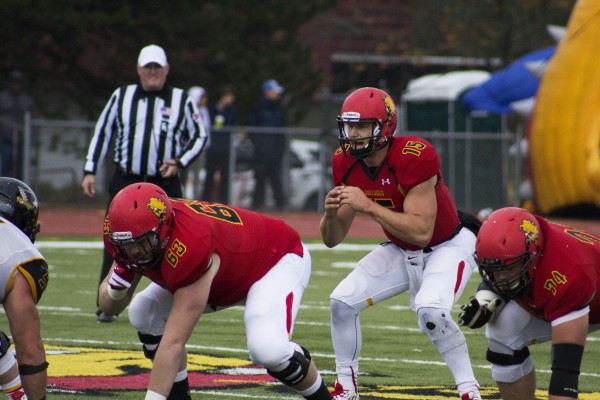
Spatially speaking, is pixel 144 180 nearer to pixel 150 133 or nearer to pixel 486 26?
pixel 150 133

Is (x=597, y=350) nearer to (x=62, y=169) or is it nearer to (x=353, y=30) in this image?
(x=62, y=169)

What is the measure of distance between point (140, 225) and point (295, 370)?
925 mm

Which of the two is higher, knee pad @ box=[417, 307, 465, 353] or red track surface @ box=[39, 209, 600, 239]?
knee pad @ box=[417, 307, 465, 353]

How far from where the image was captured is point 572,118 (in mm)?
16031

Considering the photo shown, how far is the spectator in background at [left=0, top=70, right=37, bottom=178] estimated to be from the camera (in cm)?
1723

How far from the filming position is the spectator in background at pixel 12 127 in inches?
679

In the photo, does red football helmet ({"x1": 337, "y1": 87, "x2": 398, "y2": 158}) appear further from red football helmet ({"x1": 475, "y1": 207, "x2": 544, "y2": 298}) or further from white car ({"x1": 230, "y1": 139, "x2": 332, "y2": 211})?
white car ({"x1": 230, "y1": 139, "x2": 332, "y2": 211})

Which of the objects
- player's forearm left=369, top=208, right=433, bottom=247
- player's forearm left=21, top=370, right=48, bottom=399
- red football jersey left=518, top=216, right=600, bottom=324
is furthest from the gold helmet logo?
player's forearm left=21, top=370, right=48, bottom=399

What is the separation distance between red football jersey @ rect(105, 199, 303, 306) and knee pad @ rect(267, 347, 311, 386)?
0.46 metres

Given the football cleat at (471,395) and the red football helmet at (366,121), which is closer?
the football cleat at (471,395)

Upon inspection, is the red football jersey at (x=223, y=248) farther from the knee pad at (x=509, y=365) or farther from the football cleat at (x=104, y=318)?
the football cleat at (x=104, y=318)

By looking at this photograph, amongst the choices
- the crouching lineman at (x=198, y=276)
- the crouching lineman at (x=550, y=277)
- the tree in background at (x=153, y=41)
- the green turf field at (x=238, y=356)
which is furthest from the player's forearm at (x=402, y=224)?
the tree in background at (x=153, y=41)

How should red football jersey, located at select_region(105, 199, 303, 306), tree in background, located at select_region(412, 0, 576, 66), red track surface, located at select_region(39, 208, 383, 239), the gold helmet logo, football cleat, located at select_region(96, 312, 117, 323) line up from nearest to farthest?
red football jersey, located at select_region(105, 199, 303, 306)
the gold helmet logo
football cleat, located at select_region(96, 312, 117, 323)
red track surface, located at select_region(39, 208, 383, 239)
tree in background, located at select_region(412, 0, 576, 66)

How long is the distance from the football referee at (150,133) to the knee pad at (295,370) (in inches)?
130
